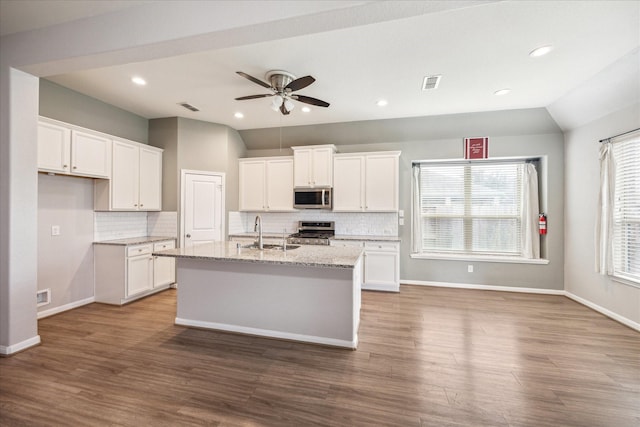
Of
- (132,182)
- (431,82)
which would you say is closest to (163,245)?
(132,182)

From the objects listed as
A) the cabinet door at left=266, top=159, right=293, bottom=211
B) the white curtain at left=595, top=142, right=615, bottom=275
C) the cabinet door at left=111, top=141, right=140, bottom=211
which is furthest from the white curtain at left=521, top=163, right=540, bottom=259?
the cabinet door at left=111, top=141, right=140, bottom=211

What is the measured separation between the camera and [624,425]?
1.83 metres

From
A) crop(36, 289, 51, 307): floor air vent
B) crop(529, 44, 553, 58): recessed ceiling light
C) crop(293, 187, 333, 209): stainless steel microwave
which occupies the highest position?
crop(529, 44, 553, 58): recessed ceiling light

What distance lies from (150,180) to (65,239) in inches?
56.5

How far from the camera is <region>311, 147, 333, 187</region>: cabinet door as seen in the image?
5.17 meters

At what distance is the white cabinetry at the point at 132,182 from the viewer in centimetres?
416

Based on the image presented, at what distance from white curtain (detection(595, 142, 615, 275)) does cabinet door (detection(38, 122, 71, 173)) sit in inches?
271

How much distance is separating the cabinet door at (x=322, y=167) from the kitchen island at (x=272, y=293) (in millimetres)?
2092

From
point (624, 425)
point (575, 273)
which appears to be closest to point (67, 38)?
point (624, 425)

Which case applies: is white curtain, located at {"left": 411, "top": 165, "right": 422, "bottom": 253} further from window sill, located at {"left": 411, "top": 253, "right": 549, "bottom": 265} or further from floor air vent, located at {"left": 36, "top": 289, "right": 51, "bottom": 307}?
floor air vent, located at {"left": 36, "top": 289, "right": 51, "bottom": 307}

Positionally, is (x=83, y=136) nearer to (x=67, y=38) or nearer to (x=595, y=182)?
(x=67, y=38)

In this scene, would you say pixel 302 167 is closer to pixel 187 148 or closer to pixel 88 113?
pixel 187 148

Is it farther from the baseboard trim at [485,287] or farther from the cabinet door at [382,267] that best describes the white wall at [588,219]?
the cabinet door at [382,267]

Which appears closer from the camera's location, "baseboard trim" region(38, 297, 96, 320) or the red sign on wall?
"baseboard trim" region(38, 297, 96, 320)
